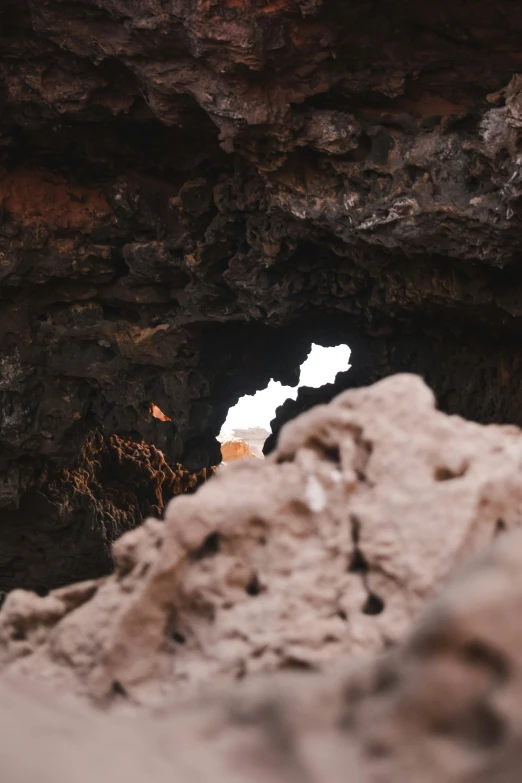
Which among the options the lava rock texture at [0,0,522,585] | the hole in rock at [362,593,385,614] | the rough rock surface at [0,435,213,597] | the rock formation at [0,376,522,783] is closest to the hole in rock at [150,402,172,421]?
the lava rock texture at [0,0,522,585]

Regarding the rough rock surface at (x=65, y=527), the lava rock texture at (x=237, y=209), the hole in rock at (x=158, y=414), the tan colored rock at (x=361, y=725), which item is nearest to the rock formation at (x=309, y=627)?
the tan colored rock at (x=361, y=725)

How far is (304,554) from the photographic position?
202 cm

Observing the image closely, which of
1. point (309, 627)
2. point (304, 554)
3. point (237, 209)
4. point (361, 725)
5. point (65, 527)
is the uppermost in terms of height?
point (237, 209)

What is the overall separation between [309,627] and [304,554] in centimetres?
20

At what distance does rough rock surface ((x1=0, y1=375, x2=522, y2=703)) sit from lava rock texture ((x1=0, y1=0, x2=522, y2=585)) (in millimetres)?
3765

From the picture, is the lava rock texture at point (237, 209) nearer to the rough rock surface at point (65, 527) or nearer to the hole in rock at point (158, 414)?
the rough rock surface at point (65, 527)

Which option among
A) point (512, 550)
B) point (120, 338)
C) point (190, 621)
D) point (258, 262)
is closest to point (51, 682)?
point (190, 621)

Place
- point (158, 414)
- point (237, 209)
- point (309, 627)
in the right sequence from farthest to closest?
1. point (158, 414)
2. point (237, 209)
3. point (309, 627)

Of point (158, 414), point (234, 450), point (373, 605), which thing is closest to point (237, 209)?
point (373, 605)

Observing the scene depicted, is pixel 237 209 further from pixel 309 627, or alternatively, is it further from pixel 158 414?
pixel 158 414

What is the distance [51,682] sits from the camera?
80.5 inches

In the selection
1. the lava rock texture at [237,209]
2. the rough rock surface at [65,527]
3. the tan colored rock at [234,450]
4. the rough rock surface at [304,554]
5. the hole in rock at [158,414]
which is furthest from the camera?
the tan colored rock at [234,450]

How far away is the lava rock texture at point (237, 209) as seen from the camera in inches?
224

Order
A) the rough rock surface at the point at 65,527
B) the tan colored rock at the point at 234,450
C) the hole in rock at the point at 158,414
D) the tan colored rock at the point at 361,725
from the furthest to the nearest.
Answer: the tan colored rock at the point at 234,450
the rough rock surface at the point at 65,527
the hole in rock at the point at 158,414
the tan colored rock at the point at 361,725
